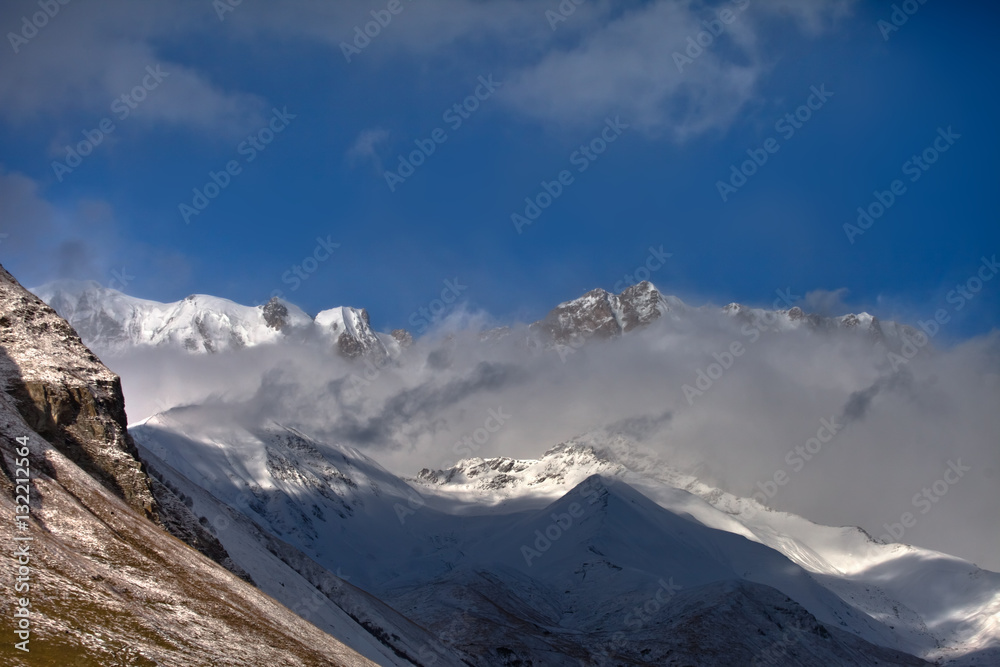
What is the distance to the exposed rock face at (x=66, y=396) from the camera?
62.8m

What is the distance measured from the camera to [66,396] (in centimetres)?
6469

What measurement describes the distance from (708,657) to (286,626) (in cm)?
11107

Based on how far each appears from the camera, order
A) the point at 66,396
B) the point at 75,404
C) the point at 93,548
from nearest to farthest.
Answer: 1. the point at 93,548
2. the point at 66,396
3. the point at 75,404

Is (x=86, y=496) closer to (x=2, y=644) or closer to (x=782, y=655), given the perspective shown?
(x=2, y=644)

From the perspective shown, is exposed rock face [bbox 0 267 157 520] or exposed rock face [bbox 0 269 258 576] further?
exposed rock face [bbox 0 269 258 576]

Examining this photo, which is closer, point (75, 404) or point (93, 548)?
point (93, 548)

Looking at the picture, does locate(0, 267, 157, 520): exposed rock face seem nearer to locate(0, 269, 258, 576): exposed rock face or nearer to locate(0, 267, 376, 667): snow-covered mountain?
locate(0, 269, 258, 576): exposed rock face

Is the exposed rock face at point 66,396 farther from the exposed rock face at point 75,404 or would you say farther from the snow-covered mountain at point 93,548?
the snow-covered mountain at point 93,548

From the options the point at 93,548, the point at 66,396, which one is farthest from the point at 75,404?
the point at 93,548

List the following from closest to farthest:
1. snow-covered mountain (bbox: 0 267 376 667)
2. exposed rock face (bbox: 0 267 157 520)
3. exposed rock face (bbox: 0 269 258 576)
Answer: snow-covered mountain (bbox: 0 267 376 667) < exposed rock face (bbox: 0 267 157 520) < exposed rock face (bbox: 0 269 258 576)

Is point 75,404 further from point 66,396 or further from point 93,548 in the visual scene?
point 93,548

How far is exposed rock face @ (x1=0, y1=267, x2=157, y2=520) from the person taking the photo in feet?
206

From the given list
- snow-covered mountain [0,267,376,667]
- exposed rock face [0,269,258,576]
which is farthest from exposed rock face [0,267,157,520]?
snow-covered mountain [0,267,376,667]

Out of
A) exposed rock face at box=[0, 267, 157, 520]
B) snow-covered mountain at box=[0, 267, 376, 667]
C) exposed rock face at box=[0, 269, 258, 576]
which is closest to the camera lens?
snow-covered mountain at box=[0, 267, 376, 667]
